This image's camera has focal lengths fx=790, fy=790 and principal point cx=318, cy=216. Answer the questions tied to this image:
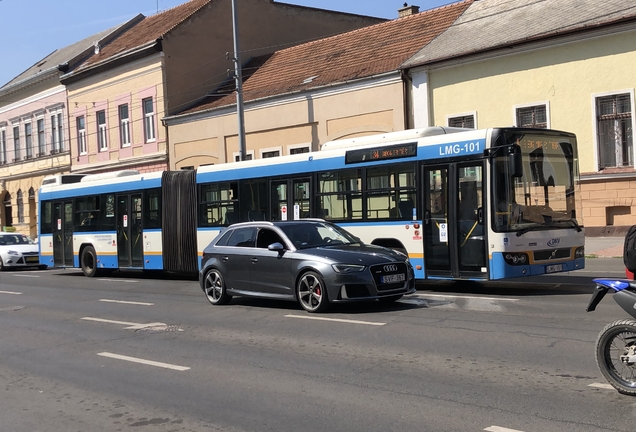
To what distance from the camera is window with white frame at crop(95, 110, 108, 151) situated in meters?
43.6

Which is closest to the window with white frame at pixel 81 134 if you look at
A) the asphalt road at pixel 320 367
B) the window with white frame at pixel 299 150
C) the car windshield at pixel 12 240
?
the car windshield at pixel 12 240

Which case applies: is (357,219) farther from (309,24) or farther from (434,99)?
(309,24)

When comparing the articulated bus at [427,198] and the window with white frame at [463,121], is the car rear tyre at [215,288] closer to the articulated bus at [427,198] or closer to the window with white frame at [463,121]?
the articulated bus at [427,198]

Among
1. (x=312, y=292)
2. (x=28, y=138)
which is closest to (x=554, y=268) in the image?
(x=312, y=292)

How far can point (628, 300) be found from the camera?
668 cm

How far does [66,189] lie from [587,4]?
1719 centimetres

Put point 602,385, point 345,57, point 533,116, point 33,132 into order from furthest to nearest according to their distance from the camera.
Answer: point 33,132 → point 345,57 → point 533,116 → point 602,385

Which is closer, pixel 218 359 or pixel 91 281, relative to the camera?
pixel 218 359

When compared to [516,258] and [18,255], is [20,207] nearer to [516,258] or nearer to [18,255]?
[18,255]

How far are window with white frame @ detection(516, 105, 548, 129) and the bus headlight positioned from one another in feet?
36.4

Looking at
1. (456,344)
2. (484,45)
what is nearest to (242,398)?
(456,344)

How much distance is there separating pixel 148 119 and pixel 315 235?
28.2 metres

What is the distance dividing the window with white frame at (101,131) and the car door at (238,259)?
3117 cm

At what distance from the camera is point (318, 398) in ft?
23.3
